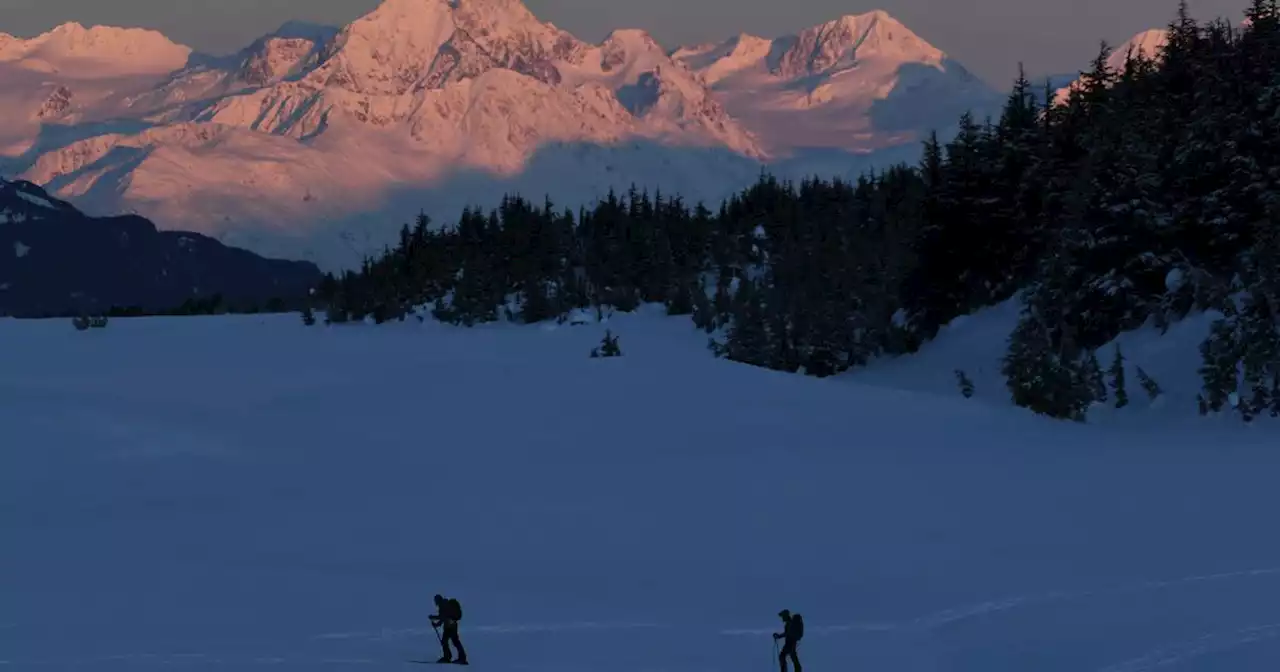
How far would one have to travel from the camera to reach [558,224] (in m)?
89.2

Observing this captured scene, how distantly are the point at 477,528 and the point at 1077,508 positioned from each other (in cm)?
1117

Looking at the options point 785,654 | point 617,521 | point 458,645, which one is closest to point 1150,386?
point 617,521

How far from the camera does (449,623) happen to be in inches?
720

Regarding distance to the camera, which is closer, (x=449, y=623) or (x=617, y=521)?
(x=449, y=623)

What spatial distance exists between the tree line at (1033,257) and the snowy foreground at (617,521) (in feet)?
7.57

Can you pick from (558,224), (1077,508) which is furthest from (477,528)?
(558,224)

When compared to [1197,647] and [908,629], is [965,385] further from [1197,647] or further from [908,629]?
[1197,647]

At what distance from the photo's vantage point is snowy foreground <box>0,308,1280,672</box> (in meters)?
19.9

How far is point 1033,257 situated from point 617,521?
30.3 m

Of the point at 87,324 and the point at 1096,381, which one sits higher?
the point at 87,324

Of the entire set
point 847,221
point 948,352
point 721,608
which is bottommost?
point 721,608

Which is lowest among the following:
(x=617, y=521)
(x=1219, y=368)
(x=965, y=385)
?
(x=617, y=521)

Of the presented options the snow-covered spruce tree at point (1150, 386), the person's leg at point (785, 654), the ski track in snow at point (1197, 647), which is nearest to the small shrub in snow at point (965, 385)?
the snow-covered spruce tree at point (1150, 386)

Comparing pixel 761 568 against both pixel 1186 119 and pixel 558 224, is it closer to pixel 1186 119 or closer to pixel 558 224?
pixel 1186 119
